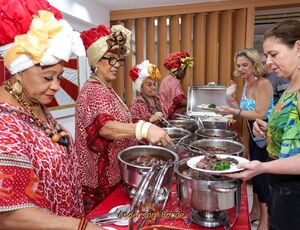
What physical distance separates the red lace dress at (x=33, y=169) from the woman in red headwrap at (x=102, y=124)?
0.34 m

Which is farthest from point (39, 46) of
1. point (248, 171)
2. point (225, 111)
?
point (225, 111)

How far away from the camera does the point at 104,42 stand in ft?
4.28

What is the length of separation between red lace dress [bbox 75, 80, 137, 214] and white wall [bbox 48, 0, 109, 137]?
1.42 m

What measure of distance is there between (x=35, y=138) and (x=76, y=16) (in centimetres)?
233

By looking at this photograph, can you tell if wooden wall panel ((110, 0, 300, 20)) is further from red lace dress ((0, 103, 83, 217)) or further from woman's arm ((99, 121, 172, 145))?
red lace dress ((0, 103, 83, 217))

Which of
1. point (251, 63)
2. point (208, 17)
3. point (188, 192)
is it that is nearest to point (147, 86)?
point (251, 63)

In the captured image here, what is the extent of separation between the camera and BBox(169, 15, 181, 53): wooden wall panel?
134 inches

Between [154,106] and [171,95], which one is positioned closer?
[154,106]

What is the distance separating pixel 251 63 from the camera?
2250 mm

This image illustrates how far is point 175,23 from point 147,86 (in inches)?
53.7

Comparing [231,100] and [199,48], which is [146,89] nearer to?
[231,100]

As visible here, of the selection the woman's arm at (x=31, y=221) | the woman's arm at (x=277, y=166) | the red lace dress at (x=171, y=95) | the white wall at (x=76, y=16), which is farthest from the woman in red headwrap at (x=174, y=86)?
the woman's arm at (x=31, y=221)

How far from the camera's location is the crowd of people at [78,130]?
0.61m

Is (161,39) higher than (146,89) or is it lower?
higher
